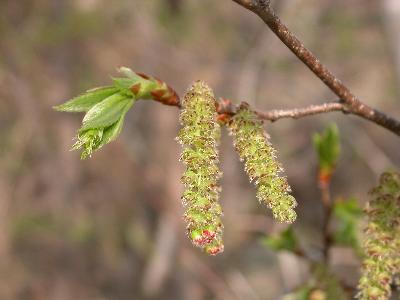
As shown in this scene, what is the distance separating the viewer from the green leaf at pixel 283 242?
1.51 meters

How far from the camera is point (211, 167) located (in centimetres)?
78

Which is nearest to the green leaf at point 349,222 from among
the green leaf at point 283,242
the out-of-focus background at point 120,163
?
the green leaf at point 283,242

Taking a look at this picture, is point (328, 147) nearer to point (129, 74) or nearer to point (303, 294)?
point (303, 294)

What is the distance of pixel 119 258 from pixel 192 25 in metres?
2.30

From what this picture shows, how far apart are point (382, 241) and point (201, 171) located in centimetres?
38

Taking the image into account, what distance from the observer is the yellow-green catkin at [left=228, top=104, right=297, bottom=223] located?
0.74 meters

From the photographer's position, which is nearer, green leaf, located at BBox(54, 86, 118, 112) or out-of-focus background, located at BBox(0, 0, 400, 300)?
green leaf, located at BBox(54, 86, 118, 112)

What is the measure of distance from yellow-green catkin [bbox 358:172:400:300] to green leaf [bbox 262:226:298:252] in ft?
1.67

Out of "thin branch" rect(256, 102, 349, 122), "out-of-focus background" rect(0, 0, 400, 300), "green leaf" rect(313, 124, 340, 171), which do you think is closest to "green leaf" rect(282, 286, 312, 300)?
"green leaf" rect(313, 124, 340, 171)

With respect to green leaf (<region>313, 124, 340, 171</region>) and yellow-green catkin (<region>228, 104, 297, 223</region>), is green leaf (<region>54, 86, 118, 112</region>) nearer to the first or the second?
yellow-green catkin (<region>228, 104, 297, 223</region>)

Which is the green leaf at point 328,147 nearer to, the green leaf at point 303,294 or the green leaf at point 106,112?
the green leaf at point 303,294

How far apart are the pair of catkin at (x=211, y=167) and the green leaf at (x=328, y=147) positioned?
59 centimetres

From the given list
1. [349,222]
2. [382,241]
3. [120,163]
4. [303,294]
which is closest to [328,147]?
[349,222]

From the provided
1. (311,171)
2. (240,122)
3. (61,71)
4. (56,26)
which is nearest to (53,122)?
(61,71)
